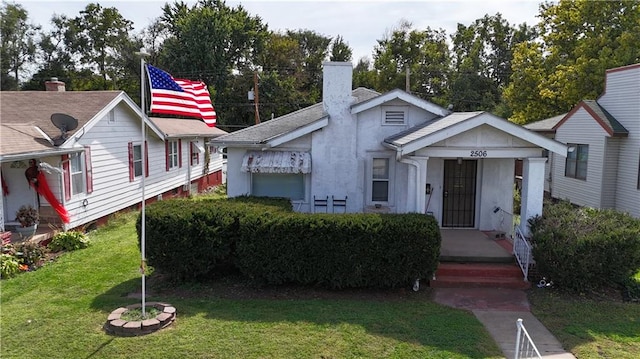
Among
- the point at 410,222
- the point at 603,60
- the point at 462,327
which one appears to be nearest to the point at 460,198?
the point at 410,222

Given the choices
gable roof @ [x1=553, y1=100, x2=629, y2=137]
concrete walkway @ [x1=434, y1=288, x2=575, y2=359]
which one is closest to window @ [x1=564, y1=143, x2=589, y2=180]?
gable roof @ [x1=553, y1=100, x2=629, y2=137]

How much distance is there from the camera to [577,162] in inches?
700

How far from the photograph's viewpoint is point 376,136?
11.7 meters

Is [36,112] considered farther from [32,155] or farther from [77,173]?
[32,155]

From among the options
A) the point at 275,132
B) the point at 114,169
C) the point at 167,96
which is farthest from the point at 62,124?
the point at 275,132

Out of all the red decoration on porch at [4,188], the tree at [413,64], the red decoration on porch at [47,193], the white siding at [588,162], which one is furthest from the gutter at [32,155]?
the tree at [413,64]

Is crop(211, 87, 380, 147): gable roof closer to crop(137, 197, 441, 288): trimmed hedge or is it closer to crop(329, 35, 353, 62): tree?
crop(137, 197, 441, 288): trimmed hedge

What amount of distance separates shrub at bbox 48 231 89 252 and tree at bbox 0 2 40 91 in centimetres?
3582

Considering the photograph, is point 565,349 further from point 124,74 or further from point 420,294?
point 124,74

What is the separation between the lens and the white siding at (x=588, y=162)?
52.7 ft

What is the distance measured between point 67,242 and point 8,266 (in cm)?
213

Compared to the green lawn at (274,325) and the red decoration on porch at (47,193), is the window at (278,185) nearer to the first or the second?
the green lawn at (274,325)

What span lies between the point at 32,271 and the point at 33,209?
7.39ft

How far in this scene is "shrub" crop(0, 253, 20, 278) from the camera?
369 inches
